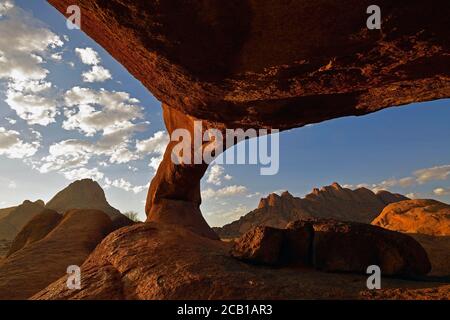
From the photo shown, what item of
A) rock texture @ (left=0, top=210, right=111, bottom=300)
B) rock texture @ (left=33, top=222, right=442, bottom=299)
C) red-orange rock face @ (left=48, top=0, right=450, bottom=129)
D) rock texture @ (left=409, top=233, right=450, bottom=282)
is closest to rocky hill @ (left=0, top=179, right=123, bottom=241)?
rock texture @ (left=0, top=210, right=111, bottom=300)

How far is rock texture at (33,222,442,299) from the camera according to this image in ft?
12.8

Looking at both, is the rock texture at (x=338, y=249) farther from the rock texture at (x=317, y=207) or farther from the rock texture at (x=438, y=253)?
the rock texture at (x=317, y=207)

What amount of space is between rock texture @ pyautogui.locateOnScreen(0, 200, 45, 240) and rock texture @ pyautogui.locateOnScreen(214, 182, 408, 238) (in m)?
43.8

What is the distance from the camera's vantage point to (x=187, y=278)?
13.7ft

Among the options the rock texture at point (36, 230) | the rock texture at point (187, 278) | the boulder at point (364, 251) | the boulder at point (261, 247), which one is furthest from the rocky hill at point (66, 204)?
the boulder at point (364, 251)

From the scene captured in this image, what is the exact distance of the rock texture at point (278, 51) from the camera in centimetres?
367

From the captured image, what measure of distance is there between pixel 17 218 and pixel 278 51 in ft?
245

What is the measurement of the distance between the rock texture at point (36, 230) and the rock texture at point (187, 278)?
442 inches

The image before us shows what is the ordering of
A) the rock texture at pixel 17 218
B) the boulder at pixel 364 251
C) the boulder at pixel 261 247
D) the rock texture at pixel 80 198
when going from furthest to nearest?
the rock texture at pixel 80 198
the rock texture at pixel 17 218
the boulder at pixel 261 247
the boulder at pixel 364 251

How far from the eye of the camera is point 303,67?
4.75 meters

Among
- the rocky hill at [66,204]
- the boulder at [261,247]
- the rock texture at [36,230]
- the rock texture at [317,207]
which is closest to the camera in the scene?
the boulder at [261,247]

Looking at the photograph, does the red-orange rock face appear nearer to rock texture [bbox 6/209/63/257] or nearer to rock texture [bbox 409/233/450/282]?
rock texture [bbox 409/233/450/282]

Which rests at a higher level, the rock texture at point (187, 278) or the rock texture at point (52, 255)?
the rock texture at point (187, 278)

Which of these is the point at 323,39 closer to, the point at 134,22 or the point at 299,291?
the point at 134,22
